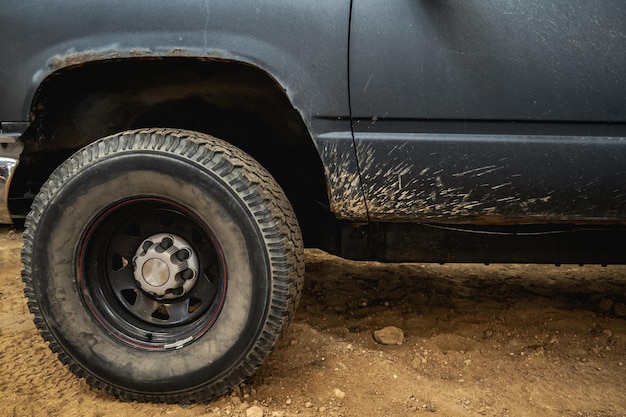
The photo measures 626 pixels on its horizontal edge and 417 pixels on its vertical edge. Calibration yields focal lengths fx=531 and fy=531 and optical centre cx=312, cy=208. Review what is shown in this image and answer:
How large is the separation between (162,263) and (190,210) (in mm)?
261

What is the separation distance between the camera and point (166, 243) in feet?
6.66

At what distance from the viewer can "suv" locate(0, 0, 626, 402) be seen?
1.76 metres

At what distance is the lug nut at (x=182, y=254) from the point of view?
2.02 metres

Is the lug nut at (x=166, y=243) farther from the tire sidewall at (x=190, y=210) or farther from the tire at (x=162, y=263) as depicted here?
the tire sidewall at (x=190, y=210)

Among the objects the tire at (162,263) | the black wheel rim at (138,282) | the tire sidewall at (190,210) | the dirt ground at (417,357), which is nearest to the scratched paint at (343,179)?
the tire at (162,263)


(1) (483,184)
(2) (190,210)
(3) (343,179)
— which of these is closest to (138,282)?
(2) (190,210)

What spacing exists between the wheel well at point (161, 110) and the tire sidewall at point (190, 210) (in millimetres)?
343

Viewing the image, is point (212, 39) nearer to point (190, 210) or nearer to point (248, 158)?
point (248, 158)

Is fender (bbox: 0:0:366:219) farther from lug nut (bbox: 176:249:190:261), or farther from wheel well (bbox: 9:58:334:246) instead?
lug nut (bbox: 176:249:190:261)

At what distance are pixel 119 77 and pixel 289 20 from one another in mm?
729

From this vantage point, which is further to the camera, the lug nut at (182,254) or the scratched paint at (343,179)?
the lug nut at (182,254)

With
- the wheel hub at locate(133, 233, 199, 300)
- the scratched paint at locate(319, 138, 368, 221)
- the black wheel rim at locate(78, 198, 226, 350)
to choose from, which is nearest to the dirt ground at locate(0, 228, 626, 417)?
the black wheel rim at locate(78, 198, 226, 350)

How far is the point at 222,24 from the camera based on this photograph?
179 centimetres

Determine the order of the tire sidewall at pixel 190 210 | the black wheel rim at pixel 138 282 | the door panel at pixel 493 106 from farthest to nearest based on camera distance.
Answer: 1. the black wheel rim at pixel 138 282
2. the tire sidewall at pixel 190 210
3. the door panel at pixel 493 106
